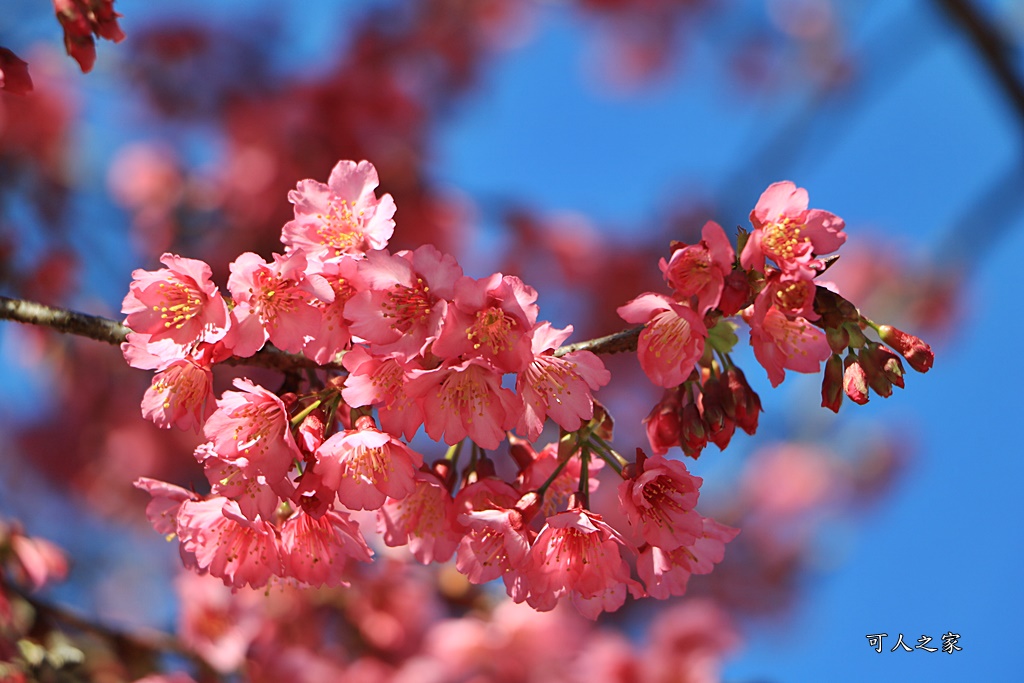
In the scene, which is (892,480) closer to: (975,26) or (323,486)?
(975,26)

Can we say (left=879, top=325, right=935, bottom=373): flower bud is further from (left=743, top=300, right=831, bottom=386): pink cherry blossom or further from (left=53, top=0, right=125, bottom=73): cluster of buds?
(left=53, top=0, right=125, bottom=73): cluster of buds

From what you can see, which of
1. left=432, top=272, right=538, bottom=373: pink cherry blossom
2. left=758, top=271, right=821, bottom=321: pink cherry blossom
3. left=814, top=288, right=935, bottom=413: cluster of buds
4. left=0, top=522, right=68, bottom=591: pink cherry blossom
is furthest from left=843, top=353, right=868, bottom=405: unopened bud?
left=0, top=522, right=68, bottom=591: pink cherry blossom

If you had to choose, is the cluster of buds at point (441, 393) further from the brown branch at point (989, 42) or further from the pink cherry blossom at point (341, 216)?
the brown branch at point (989, 42)

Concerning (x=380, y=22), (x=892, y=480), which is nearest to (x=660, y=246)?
(x=380, y=22)

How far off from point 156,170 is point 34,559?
12.5 feet

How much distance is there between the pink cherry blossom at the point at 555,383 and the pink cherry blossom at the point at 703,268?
0.16 meters

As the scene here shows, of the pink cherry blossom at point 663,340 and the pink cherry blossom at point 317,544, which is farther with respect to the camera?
the pink cherry blossom at point 317,544

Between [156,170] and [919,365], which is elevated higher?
[156,170]

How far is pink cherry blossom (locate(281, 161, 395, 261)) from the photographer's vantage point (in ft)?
4.14

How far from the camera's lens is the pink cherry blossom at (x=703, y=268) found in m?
1.14

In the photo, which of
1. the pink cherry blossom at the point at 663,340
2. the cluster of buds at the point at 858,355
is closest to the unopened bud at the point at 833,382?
the cluster of buds at the point at 858,355

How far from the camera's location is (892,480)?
288 inches

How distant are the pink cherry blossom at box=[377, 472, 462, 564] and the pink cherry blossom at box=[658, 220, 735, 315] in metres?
0.47

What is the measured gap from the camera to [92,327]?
1281 mm
